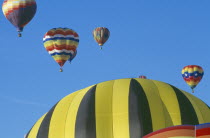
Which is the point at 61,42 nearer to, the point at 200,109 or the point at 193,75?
the point at 193,75

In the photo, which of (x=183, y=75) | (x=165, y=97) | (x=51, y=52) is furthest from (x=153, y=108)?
(x=183, y=75)

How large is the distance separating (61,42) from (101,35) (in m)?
7.73

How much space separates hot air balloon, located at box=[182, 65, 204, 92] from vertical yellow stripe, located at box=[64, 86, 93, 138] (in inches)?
729

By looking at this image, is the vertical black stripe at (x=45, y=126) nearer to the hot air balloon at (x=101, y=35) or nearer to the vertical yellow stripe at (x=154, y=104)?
the vertical yellow stripe at (x=154, y=104)

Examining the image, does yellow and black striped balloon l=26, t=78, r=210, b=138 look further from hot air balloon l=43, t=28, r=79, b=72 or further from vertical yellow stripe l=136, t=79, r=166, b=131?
hot air balloon l=43, t=28, r=79, b=72

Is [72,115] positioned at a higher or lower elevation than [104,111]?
lower

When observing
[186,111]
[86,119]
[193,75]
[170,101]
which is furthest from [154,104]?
[193,75]

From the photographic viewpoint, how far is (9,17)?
3684 centimetres

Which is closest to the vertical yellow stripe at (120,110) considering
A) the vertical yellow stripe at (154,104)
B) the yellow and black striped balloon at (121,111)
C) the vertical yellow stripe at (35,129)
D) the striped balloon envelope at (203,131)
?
the yellow and black striped balloon at (121,111)

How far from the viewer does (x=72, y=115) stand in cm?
2289

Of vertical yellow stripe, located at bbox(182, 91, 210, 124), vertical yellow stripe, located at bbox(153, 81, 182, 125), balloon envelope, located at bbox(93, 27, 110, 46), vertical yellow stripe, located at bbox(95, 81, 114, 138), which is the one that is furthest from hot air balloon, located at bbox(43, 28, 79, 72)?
vertical yellow stripe, located at bbox(182, 91, 210, 124)

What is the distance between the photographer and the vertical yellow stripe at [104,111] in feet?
71.5

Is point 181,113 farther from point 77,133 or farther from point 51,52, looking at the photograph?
point 51,52

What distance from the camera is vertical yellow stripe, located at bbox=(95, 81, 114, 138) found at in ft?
71.5
